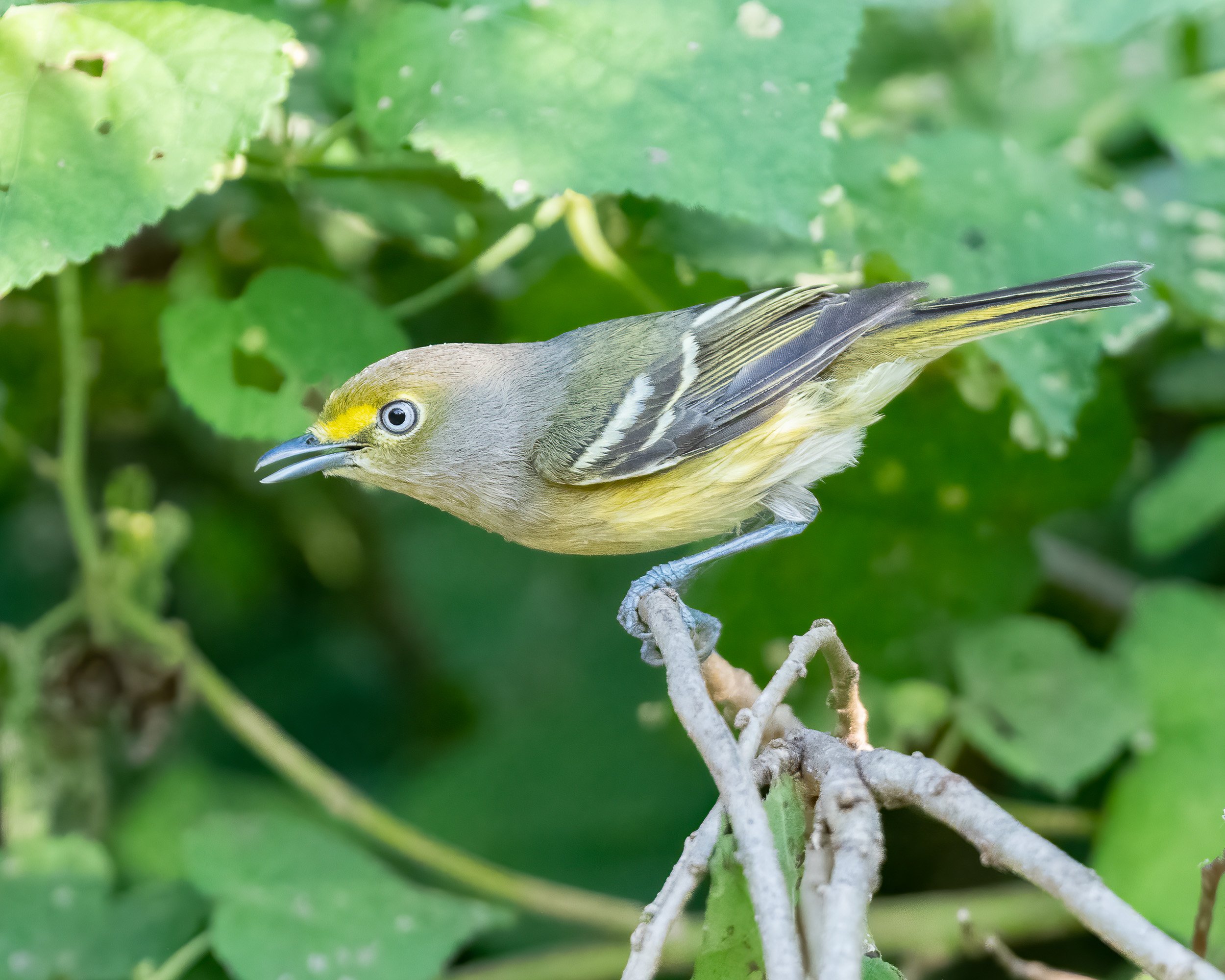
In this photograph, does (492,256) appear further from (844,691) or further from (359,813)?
(844,691)

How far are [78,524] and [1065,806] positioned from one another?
2.39 meters

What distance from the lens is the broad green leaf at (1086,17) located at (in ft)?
7.74

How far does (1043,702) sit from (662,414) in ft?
3.75

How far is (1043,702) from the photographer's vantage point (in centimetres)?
275

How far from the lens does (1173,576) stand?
3.41 metres

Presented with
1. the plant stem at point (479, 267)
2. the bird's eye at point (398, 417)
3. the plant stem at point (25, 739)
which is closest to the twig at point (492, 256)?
the plant stem at point (479, 267)

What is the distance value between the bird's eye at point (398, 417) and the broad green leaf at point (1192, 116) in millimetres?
1758

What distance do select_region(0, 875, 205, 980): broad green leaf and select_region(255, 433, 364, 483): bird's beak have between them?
99cm

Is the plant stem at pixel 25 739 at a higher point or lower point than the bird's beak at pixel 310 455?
lower

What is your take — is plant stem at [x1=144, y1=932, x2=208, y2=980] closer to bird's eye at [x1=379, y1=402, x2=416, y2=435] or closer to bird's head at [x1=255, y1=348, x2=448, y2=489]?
bird's head at [x1=255, y1=348, x2=448, y2=489]

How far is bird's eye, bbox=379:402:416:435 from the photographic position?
2.23 metres

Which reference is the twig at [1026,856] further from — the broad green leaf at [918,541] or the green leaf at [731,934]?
the broad green leaf at [918,541]

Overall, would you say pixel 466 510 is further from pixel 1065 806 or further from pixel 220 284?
pixel 1065 806

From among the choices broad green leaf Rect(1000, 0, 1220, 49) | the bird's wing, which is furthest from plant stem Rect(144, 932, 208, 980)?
broad green leaf Rect(1000, 0, 1220, 49)
